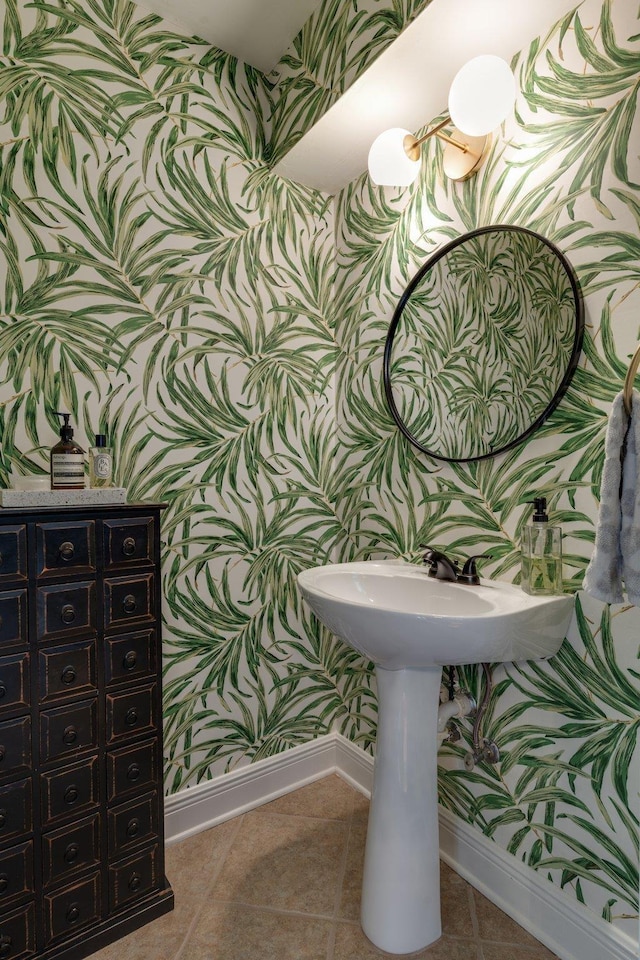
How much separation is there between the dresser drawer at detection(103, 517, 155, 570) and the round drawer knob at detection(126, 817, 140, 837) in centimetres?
66

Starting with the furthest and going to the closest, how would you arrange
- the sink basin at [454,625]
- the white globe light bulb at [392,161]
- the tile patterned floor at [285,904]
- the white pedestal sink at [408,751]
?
the white globe light bulb at [392,161]
the tile patterned floor at [285,904]
the white pedestal sink at [408,751]
the sink basin at [454,625]

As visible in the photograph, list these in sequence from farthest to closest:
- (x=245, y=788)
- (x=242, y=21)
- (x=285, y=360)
→ (x=285, y=360)
(x=245, y=788)
(x=242, y=21)

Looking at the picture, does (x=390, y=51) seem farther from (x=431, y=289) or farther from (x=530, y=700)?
(x=530, y=700)

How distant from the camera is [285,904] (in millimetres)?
1334

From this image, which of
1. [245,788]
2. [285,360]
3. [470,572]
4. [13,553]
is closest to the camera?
[13,553]

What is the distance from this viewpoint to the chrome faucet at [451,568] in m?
1.30

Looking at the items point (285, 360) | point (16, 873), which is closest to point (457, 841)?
point (16, 873)

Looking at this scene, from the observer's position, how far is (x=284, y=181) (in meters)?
1.82

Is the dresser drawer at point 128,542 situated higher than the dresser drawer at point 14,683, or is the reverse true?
the dresser drawer at point 128,542

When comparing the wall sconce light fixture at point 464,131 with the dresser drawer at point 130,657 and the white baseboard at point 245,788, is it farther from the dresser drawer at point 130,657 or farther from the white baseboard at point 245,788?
the white baseboard at point 245,788

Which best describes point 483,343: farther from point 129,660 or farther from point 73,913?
point 73,913

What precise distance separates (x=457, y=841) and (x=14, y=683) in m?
1.29

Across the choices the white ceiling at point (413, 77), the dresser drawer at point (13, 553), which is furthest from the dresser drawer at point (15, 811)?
the white ceiling at point (413, 77)

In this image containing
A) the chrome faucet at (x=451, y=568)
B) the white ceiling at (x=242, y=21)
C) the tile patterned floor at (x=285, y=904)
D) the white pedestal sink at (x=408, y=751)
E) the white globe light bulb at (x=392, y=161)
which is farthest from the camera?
the white ceiling at (x=242, y=21)
